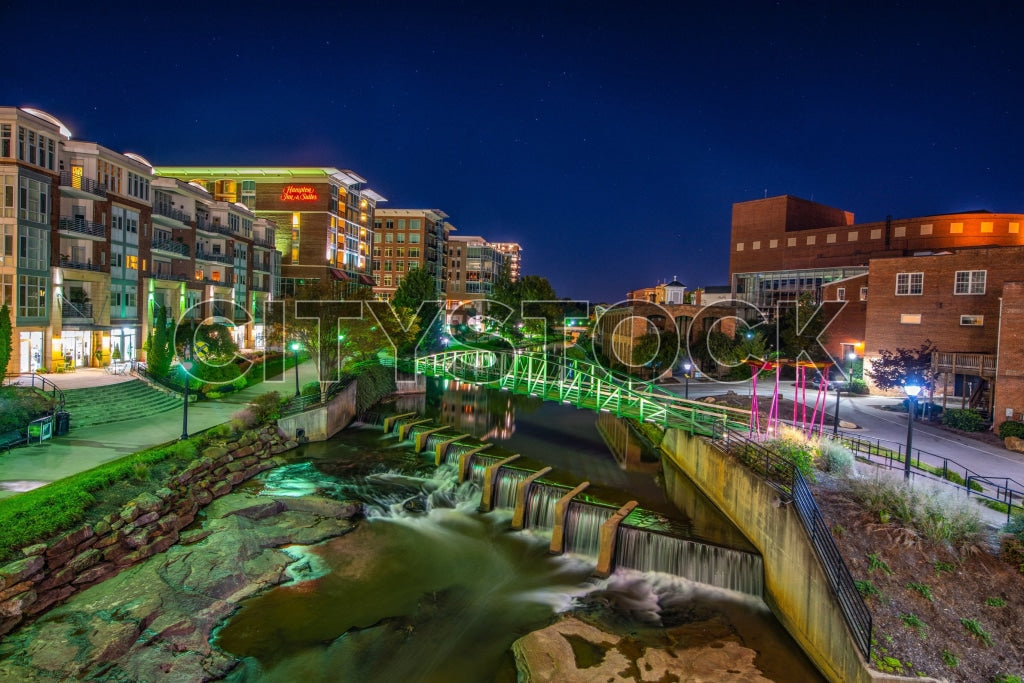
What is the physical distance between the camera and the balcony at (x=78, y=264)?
3238 centimetres

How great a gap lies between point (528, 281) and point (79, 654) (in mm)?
71511

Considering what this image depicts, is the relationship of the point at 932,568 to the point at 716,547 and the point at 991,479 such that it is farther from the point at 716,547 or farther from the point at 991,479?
the point at 991,479

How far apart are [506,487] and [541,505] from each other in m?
2.20

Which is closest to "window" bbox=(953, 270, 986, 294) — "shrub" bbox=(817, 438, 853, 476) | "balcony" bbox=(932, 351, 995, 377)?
"balcony" bbox=(932, 351, 995, 377)

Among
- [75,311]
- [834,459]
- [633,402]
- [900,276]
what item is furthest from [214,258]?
[900,276]

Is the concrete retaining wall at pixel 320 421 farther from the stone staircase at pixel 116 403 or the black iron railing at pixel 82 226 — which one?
the black iron railing at pixel 82 226

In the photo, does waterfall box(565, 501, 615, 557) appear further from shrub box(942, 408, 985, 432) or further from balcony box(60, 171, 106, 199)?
balcony box(60, 171, 106, 199)

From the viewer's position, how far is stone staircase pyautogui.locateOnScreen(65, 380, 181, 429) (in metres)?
24.5

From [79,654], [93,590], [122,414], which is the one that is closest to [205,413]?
[122,414]

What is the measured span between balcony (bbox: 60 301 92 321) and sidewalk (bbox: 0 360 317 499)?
3.21 meters

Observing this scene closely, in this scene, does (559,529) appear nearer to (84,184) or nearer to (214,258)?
(84,184)

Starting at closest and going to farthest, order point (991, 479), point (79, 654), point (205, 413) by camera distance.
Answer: point (79, 654) < point (991, 479) < point (205, 413)

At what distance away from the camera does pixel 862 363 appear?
38.2 meters

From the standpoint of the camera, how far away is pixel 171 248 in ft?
141
